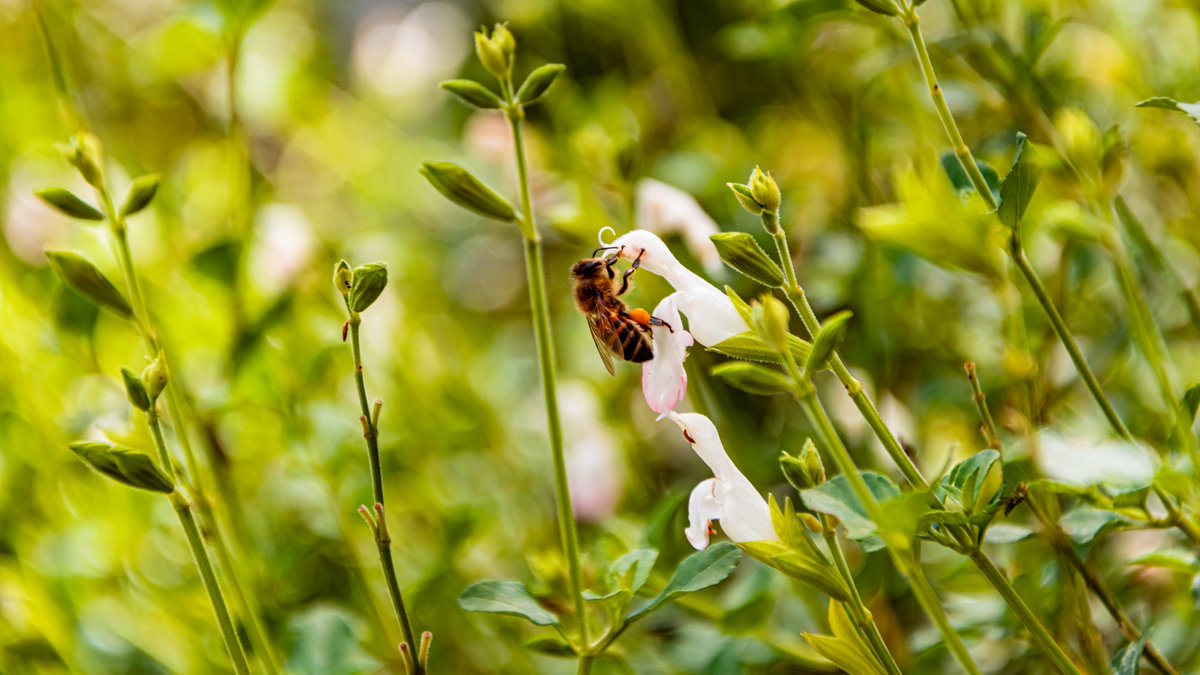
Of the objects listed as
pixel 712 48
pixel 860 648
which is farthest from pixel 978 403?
pixel 712 48

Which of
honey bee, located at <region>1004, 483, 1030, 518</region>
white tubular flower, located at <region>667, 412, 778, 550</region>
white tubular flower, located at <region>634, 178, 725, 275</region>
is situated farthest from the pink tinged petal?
white tubular flower, located at <region>634, 178, 725, 275</region>

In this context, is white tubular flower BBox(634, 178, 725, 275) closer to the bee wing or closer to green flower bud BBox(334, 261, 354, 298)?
the bee wing

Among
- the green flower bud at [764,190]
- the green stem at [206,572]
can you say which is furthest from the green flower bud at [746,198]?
the green stem at [206,572]

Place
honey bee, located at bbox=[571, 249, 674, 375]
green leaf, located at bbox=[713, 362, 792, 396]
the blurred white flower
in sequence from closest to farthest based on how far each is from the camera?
green leaf, located at bbox=[713, 362, 792, 396]
honey bee, located at bbox=[571, 249, 674, 375]
the blurred white flower

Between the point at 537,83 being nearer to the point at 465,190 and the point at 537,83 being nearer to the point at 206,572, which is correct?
the point at 465,190

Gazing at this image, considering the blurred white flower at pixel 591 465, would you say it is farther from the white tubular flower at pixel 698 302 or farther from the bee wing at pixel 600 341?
the white tubular flower at pixel 698 302

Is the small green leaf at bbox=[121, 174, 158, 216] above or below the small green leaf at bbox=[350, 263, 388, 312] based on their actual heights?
above
